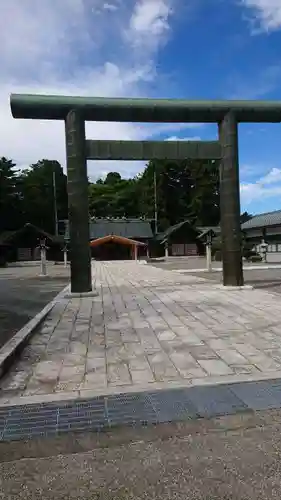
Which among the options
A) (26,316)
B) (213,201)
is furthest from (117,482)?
(213,201)

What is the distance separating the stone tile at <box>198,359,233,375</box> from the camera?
435 cm

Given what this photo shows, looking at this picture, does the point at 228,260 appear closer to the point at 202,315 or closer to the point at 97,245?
the point at 202,315

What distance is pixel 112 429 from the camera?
3.06 m

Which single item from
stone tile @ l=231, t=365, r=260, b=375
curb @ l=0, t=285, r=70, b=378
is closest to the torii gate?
curb @ l=0, t=285, r=70, b=378

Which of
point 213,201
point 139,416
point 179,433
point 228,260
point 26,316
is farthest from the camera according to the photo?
point 213,201

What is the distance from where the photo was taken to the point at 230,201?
451 inches

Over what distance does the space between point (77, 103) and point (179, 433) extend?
9650 mm

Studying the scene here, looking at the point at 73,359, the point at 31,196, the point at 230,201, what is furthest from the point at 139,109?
the point at 31,196

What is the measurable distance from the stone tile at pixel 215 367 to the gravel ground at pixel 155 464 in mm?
1194

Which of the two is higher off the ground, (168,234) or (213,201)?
(213,201)

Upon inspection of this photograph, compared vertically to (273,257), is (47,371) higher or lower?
lower

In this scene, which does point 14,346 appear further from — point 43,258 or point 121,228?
point 121,228

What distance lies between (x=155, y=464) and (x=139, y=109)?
32.7 feet

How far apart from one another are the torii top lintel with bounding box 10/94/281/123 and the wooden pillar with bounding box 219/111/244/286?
443 mm
